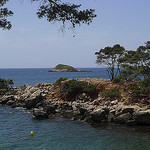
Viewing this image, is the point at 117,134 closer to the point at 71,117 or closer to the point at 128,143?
the point at 128,143

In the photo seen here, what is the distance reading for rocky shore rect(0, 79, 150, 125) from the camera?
21.6m

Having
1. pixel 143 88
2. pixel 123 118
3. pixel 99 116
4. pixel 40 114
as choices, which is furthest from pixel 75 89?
pixel 123 118

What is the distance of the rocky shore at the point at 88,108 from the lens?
21.6 m

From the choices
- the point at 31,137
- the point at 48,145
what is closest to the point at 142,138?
the point at 48,145

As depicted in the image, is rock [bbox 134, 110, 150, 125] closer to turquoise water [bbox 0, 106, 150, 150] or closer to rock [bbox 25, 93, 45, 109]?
turquoise water [bbox 0, 106, 150, 150]

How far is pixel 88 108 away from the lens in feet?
81.9

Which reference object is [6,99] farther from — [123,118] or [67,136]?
[123,118]

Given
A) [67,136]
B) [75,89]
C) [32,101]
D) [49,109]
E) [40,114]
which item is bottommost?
→ [67,136]

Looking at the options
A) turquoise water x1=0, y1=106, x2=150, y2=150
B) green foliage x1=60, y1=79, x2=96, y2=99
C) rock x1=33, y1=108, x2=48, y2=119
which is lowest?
turquoise water x1=0, y1=106, x2=150, y2=150

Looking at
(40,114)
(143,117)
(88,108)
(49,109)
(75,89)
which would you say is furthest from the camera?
(75,89)

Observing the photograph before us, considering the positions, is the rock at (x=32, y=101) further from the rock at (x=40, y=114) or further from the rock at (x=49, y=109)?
the rock at (x=40, y=114)

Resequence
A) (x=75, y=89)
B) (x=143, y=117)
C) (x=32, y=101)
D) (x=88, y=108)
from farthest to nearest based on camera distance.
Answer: (x=75, y=89), (x=32, y=101), (x=88, y=108), (x=143, y=117)

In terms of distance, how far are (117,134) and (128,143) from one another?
2152mm

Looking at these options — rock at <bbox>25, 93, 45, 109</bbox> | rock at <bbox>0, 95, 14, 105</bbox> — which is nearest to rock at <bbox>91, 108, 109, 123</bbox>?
rock at <bbox>25, 93, 45, 109</bbox>
